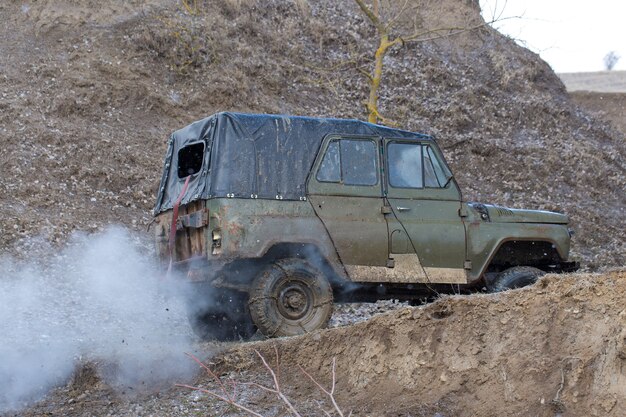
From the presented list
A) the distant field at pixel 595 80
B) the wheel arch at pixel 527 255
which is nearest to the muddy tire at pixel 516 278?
the wheel arch at pixel 527 255

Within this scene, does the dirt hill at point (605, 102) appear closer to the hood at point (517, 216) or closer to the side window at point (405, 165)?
the hood at point (517, 216)

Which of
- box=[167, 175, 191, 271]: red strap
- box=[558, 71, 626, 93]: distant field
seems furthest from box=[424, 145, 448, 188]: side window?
box=[558, 71, 626, 93]: distant field

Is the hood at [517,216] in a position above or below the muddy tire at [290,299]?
above

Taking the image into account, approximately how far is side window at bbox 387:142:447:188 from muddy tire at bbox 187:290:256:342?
2.15m

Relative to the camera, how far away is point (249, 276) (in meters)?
8.05

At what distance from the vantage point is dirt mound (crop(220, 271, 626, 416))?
17.1 ft

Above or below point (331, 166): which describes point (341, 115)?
above

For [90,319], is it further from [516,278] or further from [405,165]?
[516,278]

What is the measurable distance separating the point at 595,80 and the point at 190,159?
1749 inches

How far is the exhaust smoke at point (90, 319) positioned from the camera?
284 inches

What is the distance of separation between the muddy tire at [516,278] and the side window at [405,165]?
56.2 inches

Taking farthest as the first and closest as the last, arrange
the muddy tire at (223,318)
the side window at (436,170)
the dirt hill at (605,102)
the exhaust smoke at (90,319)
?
1. the dirt hill at (605,102)
2. the side window at (436,170)
3. the muddy tire at (223,318)
4. the exhaust smoke at (90,319)

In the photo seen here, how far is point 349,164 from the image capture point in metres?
8.43

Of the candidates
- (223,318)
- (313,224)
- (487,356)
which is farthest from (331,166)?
(487,356)
